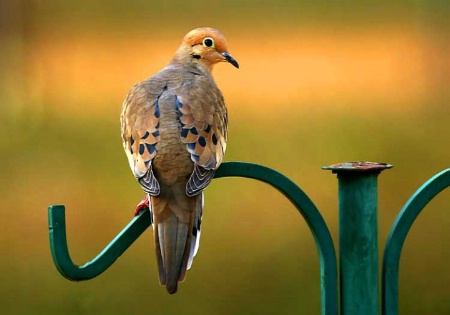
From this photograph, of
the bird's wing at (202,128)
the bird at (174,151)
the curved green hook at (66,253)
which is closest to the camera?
the curved green hook at (66,253)

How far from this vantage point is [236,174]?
4.68 ft

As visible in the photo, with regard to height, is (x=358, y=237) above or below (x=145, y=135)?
below

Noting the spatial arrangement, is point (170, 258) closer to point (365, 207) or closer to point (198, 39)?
point (365, 207)

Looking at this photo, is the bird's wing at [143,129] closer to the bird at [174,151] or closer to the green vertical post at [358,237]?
the bird at [174,151]

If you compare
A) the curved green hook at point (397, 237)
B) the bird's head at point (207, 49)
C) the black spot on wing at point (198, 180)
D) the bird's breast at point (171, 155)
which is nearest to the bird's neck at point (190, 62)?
the bird's head at point (207, 49)

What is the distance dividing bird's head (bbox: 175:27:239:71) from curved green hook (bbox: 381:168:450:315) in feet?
2.57

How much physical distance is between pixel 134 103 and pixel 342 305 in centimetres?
61

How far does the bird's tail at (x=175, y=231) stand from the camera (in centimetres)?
144

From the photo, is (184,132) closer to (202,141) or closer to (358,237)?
(202,141)

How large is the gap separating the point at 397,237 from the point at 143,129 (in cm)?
54

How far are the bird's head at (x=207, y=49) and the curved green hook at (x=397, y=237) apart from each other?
0.78 m

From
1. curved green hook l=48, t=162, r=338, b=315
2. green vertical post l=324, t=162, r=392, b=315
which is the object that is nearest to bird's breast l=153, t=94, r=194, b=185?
curved green hook l=48, t=162, r=338, b=315

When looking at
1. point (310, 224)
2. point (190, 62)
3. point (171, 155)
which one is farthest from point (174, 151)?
point (190, 62)

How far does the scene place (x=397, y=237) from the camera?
1.39 metres
